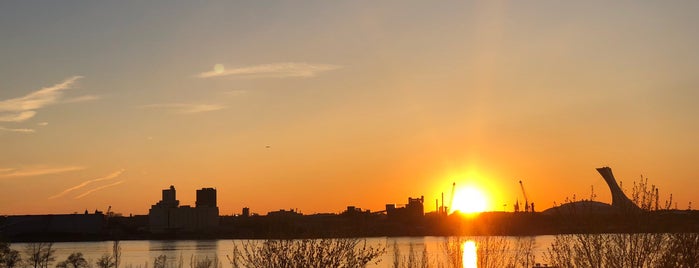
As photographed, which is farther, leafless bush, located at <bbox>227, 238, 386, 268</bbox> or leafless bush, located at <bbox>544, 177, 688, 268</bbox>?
leafless bush, located at <bbox>227, 238, 386, 268</bbox>

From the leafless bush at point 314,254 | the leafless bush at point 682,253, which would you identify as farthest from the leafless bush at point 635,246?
the leafless bush at point 314,254

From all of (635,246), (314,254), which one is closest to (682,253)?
(635,246)

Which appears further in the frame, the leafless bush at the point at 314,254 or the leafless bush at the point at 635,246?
the leafless bush at the point at 314,254

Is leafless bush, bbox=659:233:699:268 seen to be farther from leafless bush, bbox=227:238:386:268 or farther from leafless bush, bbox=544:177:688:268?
leafless bush, bbox=227:238:386:268

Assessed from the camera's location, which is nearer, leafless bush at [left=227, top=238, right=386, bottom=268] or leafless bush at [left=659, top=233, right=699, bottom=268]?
leafless bush at [left=659, top=233, right=699, bottom=268]

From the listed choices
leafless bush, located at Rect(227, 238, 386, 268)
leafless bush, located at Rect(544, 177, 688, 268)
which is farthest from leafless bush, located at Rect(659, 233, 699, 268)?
leafless bush, located at Rect(227, 238, 386, 268)

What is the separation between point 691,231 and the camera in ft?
59.2

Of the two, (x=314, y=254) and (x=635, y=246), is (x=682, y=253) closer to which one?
(x=635, y=246)

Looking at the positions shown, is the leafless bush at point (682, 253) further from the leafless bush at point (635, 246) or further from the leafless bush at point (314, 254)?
the leafless bush at point (314, 254)

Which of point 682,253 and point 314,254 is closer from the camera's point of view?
point 682,253

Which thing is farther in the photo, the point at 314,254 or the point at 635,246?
the point at 314,254

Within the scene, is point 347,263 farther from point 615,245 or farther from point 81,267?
point 81,267

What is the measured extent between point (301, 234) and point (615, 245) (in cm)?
841

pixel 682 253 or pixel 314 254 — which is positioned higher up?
pixel 682 253
